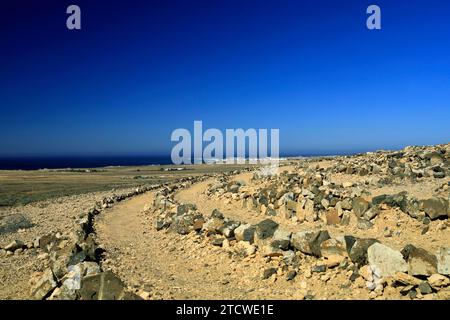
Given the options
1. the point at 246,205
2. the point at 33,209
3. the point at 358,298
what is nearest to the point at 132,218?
the point at 246,205

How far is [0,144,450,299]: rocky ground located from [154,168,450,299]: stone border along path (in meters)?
0.03

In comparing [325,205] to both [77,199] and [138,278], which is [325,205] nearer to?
[138,278]

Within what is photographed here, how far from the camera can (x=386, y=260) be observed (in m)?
8.64

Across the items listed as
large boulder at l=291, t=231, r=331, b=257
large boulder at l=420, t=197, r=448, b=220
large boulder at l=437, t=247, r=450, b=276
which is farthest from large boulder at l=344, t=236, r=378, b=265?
large boulder at l=420, t=197, r=448, b=220

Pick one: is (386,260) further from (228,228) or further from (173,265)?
(173,265)

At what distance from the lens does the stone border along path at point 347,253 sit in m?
7.96

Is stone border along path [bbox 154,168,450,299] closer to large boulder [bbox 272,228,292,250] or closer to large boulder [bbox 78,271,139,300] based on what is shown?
large boulder [bbox 272,228,292,250]

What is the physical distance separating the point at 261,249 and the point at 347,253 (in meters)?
2.74

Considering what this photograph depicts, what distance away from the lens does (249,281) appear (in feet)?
33.5

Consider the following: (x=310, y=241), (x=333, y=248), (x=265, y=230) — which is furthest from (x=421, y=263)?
(x=265, y=230)

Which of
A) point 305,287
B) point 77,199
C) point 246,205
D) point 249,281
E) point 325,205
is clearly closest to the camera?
point 305,287

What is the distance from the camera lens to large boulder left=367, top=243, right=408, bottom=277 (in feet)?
27.6

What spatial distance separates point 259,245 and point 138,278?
3798mm

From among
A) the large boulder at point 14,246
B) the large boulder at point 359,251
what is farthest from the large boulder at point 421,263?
the large boulder at point 14,246
